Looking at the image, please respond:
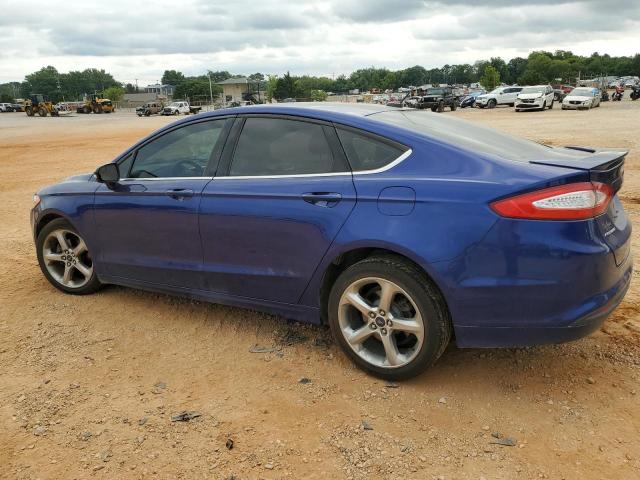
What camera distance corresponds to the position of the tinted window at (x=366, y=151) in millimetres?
3258

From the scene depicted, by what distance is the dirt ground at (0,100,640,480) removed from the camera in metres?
2.68

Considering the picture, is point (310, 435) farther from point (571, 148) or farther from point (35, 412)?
point (571, 148)

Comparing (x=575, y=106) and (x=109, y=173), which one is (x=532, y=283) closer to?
(x=109, y=173)

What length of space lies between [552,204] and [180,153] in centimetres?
262

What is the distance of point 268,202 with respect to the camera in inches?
140

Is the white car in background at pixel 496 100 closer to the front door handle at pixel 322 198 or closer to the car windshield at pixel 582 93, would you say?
the car windshield at pixel 582 93

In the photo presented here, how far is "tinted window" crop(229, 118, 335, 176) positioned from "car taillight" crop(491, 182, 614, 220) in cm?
108

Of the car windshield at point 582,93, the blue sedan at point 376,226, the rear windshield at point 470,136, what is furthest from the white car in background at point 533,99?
the blue sedan at point 376,226

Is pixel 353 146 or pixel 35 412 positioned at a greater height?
pixel 353 146

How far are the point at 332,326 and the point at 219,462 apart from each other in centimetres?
108

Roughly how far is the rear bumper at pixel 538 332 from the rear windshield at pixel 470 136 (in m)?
0.88

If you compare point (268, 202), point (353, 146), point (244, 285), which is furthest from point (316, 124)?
point (244, 285)

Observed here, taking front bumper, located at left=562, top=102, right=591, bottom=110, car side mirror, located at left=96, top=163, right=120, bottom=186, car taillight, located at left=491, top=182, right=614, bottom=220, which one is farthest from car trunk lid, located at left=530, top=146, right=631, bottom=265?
front bumper, located at left=562, top=102, right=591, bottom=110

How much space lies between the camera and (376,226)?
Result: 312cm
